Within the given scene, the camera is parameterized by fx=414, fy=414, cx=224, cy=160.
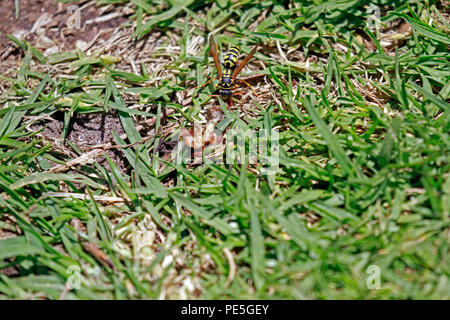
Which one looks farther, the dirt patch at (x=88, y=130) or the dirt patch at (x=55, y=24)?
the dirt patch at (x=55, y=24)

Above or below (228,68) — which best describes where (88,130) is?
below

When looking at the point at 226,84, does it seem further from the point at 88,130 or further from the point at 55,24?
the point at 55,24

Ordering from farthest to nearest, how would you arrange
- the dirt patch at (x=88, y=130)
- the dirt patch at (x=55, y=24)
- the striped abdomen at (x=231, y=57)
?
1. the dirt patch at (x=55, y=24)
2. the striped abdomen at (x=231, y=57)
3. the dirt patch at (x=88, y=130)

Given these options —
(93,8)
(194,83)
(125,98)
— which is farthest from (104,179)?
(93,8)

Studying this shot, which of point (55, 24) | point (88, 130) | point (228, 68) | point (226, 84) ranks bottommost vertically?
point (88, 130)

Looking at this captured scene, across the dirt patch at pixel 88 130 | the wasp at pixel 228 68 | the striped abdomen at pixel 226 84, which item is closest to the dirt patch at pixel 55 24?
the dirt patch at pixel 88 130

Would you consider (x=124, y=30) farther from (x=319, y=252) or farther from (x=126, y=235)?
(x=319, y=252)

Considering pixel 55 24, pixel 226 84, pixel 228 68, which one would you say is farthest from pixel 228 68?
pixel 55 24

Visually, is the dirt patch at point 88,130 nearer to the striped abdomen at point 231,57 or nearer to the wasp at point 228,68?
the wasp at point 228,68
